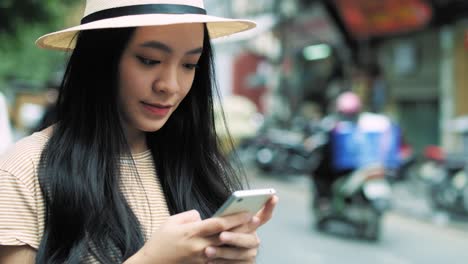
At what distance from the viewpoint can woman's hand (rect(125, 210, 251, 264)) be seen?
1299 mm

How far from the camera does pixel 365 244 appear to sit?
23.8 ft

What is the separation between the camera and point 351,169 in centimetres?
761

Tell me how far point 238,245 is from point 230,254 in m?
0.03

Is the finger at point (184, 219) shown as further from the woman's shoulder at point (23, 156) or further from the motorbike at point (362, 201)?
the motorbike at point (362, 201)

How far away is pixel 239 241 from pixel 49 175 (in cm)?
41

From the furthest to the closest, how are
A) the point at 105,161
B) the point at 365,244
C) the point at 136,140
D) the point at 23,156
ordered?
the point at 365,244 → the point at 136,140 → the point at 105,161 → the point at 23,156

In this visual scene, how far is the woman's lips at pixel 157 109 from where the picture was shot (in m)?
1.53

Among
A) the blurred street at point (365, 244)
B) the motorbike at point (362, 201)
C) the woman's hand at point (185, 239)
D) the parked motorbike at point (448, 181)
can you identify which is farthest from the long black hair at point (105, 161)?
the parked motorbike at point (448, 181)

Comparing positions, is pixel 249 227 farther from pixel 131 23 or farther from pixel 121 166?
pixel 131 23

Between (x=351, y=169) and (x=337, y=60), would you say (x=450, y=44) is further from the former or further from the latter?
(x=351, y=169)

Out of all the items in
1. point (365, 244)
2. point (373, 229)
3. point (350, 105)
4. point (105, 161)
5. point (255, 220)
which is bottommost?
point (365, 244)

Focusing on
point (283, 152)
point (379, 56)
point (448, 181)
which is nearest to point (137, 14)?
point (448, 181)

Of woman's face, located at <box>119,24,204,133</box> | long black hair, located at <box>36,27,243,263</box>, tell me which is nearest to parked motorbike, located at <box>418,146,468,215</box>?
long black hair, located at <box>36,27,243,263</box>

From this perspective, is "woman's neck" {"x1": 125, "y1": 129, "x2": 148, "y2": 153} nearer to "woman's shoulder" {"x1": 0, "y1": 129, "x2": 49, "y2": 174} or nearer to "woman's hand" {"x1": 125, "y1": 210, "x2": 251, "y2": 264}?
"woman's shoulder" {"x1": 0, "y1": 129, "x2": 49, "y2": 174}
